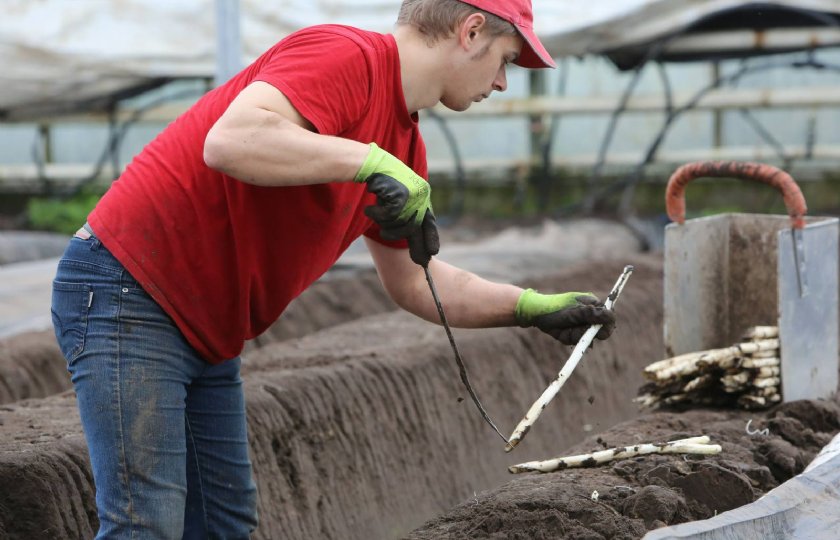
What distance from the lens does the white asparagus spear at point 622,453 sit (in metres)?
3.37

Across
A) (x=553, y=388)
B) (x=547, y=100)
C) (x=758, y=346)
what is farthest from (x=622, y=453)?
(x=547, y=100)

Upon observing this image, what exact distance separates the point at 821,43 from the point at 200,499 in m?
8.70

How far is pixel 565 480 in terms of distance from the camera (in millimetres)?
3252

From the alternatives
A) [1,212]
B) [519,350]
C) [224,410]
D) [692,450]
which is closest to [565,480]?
[692,450]

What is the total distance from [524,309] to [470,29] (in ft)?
2.92

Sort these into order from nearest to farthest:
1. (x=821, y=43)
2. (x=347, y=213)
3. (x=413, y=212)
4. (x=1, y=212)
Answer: (x=413, y=212), (x=347, y=213), (x=821, y=43), (x=1, y=212)

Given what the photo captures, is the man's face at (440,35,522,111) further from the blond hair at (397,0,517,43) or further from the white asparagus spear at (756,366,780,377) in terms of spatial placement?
the white asparagus spear at (756,366,780,377)

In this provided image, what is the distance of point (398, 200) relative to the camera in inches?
93.8

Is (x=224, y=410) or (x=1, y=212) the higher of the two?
(x=224, y=410)

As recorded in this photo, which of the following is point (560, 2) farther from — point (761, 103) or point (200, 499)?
point (200, 499)

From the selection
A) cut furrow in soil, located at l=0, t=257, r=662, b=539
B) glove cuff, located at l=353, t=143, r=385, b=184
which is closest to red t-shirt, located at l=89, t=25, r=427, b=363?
glove cuff, located at l=353, t=143, r=385, b=184

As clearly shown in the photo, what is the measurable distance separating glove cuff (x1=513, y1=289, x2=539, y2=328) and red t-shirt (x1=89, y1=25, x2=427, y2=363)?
718mm

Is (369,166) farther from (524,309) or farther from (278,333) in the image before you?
(278,333)

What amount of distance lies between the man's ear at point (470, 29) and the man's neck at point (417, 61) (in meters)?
0.05
